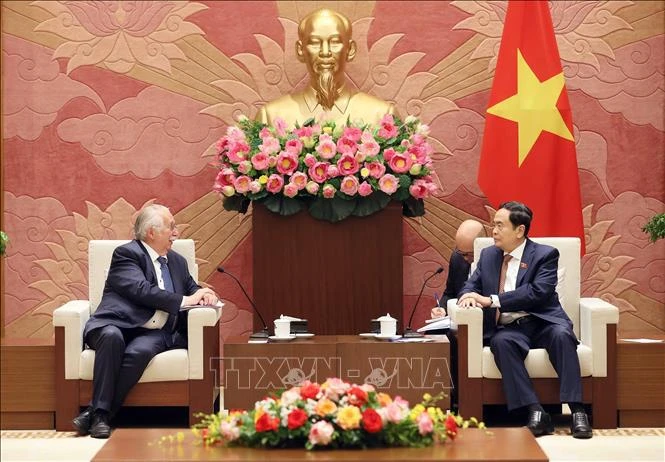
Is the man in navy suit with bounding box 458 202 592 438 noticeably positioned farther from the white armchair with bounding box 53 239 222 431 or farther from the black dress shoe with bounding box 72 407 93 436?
the black dress shoe with bounding box 72 407 93 436

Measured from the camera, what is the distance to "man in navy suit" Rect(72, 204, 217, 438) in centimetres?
548

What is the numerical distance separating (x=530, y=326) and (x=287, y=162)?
60.5 inches

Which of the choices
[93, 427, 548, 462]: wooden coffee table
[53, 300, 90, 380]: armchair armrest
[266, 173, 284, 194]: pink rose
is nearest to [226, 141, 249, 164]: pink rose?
[266, 173, 284, 194]: pink rose

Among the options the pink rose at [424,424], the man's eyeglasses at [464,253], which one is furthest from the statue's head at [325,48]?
the pink rose at [424,424]

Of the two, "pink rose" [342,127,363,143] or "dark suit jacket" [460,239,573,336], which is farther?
"pink rose" [342,127,363,143]

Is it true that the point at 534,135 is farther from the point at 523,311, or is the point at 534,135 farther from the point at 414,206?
the point at 523,311

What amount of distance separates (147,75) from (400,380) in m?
2.80

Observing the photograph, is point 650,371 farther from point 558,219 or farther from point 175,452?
point 175,452

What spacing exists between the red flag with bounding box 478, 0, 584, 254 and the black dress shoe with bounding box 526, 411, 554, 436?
1.59 meters

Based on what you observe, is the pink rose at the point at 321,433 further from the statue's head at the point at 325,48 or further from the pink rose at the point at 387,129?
the statue's head at the point at 325,48

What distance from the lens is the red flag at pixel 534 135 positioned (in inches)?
265

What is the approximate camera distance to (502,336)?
5520 mm

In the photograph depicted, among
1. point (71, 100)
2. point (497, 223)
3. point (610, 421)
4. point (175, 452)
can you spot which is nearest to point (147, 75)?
point (71, 100)

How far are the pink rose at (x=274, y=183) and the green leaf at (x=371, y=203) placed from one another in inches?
17.9
